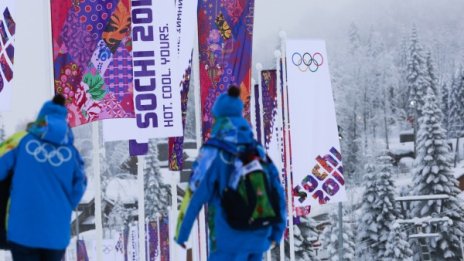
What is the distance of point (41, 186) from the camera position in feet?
19.3

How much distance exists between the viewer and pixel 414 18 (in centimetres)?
10350

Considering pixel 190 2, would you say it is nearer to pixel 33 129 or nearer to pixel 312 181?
pixel 312 181

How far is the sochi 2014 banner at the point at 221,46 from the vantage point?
13406mm

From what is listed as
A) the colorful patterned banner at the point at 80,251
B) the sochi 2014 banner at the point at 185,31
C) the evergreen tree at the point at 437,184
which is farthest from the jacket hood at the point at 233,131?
the evergreen tree at the point at 437,184

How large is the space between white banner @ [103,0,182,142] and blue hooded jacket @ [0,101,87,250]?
5.24m

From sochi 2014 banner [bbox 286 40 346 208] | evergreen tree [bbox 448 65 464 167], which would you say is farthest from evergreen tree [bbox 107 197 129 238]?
sochi 2014 banner [bbox 286 40 346 208]

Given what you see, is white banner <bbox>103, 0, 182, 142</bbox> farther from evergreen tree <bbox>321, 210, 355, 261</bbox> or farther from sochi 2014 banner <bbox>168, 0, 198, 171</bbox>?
evergreen tree <bbox>321, 210, 355, 261</bbox>

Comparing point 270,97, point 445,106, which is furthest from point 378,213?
point 445,106

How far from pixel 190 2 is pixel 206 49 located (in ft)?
2.86

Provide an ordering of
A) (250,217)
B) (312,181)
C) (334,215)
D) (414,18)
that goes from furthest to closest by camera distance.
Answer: (414,18)
(334,215)
(312,181)
(250,217)

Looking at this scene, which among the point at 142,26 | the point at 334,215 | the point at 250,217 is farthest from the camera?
the point at 334,215

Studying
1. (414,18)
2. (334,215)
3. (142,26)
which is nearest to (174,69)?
(142,26)

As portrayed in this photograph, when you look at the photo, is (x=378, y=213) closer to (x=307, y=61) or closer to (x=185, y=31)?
(x=307, y=61)

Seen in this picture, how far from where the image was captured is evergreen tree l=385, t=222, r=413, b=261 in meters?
49.0
